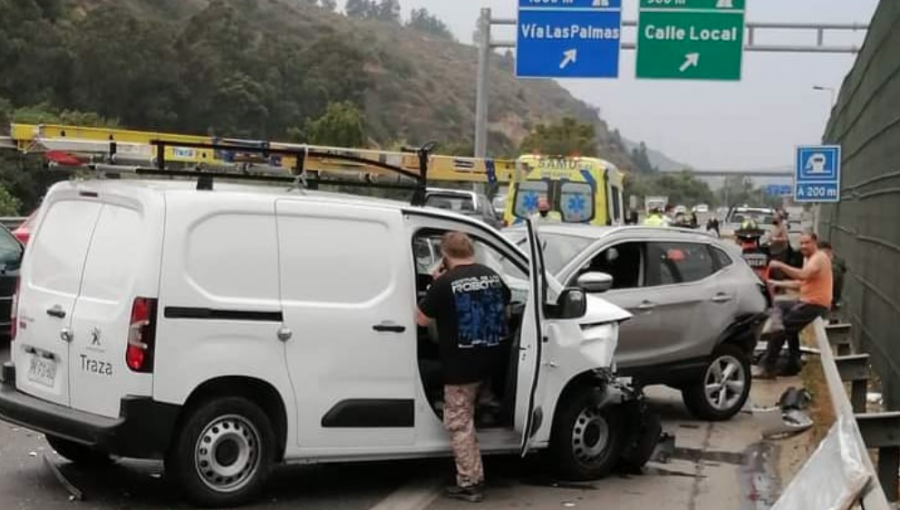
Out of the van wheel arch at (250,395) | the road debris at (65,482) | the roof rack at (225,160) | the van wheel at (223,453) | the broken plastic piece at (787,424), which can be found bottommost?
the broken plastic piece at (787,424)

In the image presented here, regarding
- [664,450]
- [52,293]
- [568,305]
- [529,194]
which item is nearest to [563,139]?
[529,194]

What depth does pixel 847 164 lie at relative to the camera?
65.3 feet

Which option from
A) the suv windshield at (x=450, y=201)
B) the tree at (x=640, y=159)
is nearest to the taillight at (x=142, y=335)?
the suv windshield at (x=450, y=201)

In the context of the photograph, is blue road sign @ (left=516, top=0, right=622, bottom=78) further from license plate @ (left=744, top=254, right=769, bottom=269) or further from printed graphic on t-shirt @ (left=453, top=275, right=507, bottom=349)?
printed graphic on t-shirt @ (left=453, top=275, right=507, bottom=349)

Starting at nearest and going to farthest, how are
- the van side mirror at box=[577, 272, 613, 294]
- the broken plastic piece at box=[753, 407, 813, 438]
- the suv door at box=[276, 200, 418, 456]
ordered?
1. the suv door at box=[276, 200, 418, 456]
2. the van side mirror at box=[577, 272, 613, 294]
3. the broken plastic piece at box=[753, 407, 813, 438]

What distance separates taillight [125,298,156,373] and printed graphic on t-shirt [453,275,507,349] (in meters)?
1.76

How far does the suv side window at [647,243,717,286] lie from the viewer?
32.4 feet

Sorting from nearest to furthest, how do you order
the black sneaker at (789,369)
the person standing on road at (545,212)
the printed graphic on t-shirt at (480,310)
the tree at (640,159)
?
1. the printed graphic on t-shirt at (480,310)
2. the black sneaker at (789,369)
3. the person standing on road at (545,212)
4. the tree at (640,159)

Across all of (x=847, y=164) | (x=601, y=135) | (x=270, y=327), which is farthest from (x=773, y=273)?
(x=601, y=135)

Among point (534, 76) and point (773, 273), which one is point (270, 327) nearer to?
point (773, 273)

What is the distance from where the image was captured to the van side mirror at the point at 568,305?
730 cm

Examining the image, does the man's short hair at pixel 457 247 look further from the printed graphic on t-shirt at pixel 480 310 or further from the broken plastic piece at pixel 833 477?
the broken plastic piece at pixel 833 477

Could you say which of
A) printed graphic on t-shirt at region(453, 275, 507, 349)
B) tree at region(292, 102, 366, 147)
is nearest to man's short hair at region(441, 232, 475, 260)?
printed graphic on t-shirt at region(453, 275, 507, 349)

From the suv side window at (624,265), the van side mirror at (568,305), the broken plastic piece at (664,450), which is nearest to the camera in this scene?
the van side mirror at (568,305)
